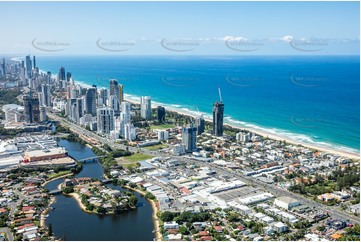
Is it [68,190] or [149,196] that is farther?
[68,190]

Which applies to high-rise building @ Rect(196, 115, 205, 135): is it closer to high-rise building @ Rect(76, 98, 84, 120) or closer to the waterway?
high-rise building @ Rect(76, 98, 84, 120)

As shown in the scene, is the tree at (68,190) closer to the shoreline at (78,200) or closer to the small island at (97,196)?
the small island at (97,196)

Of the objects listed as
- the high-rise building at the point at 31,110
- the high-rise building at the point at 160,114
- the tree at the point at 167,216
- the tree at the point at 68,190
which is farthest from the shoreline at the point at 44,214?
the high-rise building at the point at 160,114

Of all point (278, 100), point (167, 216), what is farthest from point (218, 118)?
point (278, 100)

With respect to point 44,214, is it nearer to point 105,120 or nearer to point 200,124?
point 105,120

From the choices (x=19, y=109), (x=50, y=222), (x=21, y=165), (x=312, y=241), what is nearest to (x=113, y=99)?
(x=19, y=109)

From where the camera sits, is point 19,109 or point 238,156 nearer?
point 238,156

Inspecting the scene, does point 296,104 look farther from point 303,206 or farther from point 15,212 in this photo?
point 15,212
